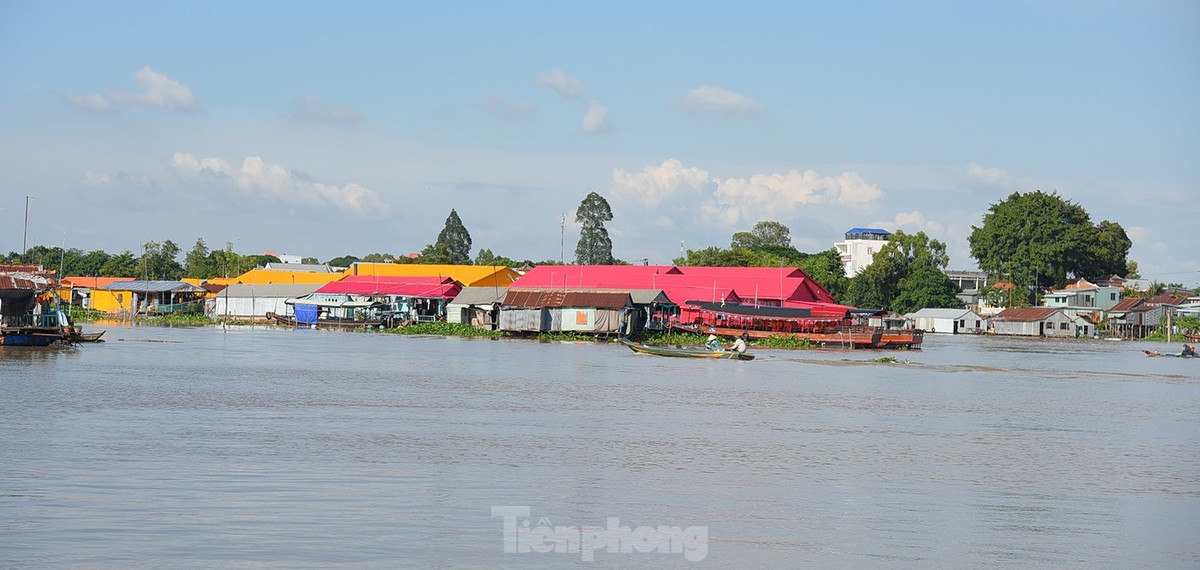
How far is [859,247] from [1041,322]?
25316 mm

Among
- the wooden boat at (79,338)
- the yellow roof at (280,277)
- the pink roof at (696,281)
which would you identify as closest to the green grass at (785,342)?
the pink roof at (696,281)

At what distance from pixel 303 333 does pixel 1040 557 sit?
136ft

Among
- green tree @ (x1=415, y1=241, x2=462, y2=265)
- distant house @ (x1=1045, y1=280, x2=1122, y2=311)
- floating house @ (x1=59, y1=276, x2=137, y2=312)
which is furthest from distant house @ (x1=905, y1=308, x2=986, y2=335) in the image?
floating house @ (x1=59, y1=276, x2=137, y2=312)

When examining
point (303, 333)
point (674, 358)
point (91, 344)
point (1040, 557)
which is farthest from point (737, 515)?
point (303, 333)

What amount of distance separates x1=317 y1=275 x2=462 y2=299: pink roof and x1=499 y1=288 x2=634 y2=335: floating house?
7867mm

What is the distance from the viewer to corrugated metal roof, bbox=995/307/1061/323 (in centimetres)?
6775

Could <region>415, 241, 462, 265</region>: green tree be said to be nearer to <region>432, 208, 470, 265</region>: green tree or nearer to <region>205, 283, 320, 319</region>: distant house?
<region>432, 208, 470, 265</region>: green tree

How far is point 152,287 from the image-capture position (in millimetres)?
61344

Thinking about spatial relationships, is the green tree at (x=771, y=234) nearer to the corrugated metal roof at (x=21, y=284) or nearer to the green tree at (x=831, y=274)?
the green tree at (x=831, y=274)

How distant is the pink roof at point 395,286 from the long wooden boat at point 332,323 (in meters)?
1.96

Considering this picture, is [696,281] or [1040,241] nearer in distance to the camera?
[696,281]

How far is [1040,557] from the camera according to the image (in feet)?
30.2

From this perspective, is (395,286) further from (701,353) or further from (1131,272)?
(1131,272)

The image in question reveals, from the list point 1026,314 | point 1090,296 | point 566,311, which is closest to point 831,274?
point 1026,314
